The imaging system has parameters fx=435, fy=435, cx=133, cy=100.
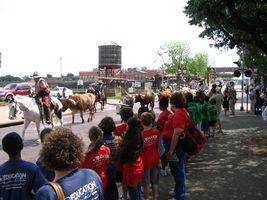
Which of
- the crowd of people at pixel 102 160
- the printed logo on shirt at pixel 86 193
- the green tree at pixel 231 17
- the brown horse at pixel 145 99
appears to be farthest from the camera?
the brown horse at pixel 145 99

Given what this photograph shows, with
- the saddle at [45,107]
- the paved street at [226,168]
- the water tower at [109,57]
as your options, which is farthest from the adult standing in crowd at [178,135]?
the water tower at [109,57]

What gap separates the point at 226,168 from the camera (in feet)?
34.6

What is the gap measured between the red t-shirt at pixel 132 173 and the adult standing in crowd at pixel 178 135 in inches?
32.9

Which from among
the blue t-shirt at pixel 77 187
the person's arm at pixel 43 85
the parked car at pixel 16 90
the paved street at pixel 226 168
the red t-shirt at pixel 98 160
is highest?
the person's arm at pixel 43 85

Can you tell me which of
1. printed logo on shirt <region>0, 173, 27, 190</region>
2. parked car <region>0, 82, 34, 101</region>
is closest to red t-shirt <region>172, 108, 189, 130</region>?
printed logo on shirt <region>0, 173, 27, 190</region>

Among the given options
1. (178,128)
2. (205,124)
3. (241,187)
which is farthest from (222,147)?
(178,128)

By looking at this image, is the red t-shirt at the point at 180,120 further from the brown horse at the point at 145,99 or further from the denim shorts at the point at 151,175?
the brown horse at the point at 145,99

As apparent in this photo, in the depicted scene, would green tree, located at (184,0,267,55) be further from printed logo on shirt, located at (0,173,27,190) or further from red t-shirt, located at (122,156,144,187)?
printed logo on shirt, located at (0,173,27,190)

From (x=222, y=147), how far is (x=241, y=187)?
5.04 metres

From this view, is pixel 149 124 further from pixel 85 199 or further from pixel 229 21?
pixel 229 21

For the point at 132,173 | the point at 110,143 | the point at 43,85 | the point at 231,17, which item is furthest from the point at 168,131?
the point at 43,85

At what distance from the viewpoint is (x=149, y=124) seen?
705 centimetres

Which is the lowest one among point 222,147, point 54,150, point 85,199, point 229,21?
point 222,147

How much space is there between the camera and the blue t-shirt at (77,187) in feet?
10.1
